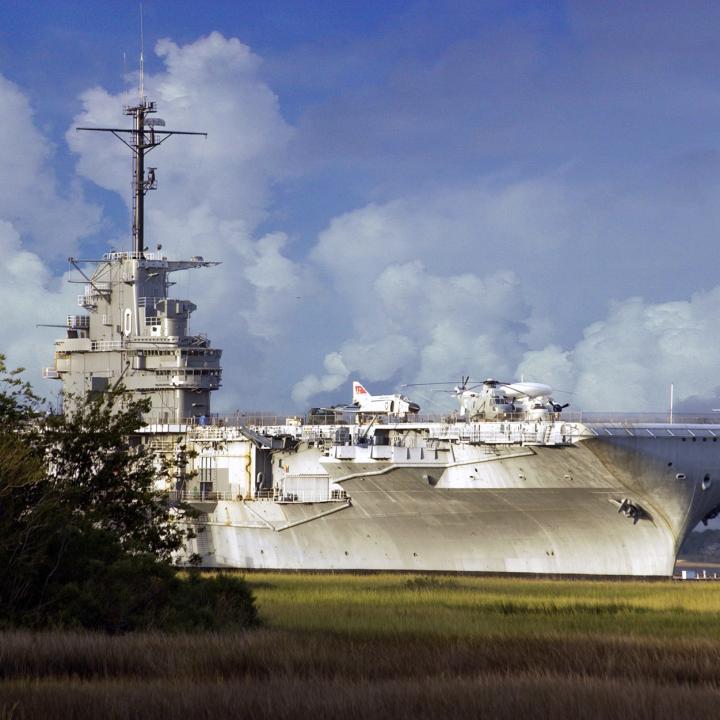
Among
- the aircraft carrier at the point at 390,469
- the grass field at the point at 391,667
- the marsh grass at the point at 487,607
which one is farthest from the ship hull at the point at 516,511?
the grass field at the point at 391,667

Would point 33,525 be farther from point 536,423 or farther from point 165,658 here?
point 536,423

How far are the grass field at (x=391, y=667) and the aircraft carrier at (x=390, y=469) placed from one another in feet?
31.6

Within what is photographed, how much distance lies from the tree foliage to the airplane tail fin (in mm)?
22135

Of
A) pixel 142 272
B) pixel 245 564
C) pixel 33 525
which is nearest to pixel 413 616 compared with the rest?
pixel 33 525

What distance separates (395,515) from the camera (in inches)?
1523

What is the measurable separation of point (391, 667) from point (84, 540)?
6044 millimetres

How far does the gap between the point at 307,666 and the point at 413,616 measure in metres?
7.78

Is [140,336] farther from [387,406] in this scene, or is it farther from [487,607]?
[487,607]

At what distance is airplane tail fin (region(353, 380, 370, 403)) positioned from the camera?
45.1 metres

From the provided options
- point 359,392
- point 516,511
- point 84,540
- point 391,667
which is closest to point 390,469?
point 516,511

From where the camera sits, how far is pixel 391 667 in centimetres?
1547

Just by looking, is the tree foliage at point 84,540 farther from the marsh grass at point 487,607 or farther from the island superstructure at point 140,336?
the island superstructure at point 140,336

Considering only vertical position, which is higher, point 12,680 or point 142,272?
point 142,272

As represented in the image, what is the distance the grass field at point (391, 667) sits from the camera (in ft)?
39.6
